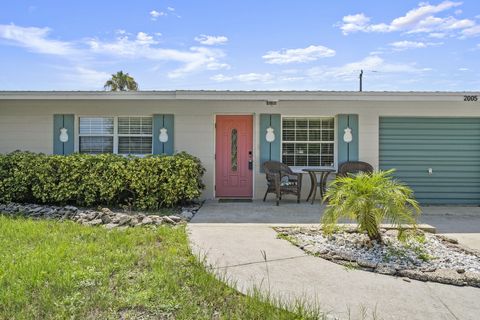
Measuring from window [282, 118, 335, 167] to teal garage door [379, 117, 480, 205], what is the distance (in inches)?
52.8

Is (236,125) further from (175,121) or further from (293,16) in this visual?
(293,16)

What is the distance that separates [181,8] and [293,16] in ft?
9.37

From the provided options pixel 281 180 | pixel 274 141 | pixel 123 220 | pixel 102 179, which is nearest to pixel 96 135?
pixel 102 179

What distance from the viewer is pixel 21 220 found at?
634cm

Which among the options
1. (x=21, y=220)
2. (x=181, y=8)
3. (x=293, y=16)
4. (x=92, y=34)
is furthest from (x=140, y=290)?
(x=92, y=34)

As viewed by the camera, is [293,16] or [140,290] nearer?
[140,290]

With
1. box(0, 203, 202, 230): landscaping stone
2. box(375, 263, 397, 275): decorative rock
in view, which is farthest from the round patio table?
box(375, 263, 397, 275): decorative rock

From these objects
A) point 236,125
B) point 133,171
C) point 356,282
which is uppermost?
point 236,125

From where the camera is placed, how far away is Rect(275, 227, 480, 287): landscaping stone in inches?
153

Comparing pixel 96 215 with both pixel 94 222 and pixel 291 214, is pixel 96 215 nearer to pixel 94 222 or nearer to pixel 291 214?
pixel 94 222

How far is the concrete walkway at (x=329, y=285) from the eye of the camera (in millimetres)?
3053

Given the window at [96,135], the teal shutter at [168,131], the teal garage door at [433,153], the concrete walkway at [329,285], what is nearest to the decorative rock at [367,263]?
the concrete walkway at [329,285]

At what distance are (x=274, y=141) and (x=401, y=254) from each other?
16.0 ft

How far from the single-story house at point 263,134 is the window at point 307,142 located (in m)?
0.02
